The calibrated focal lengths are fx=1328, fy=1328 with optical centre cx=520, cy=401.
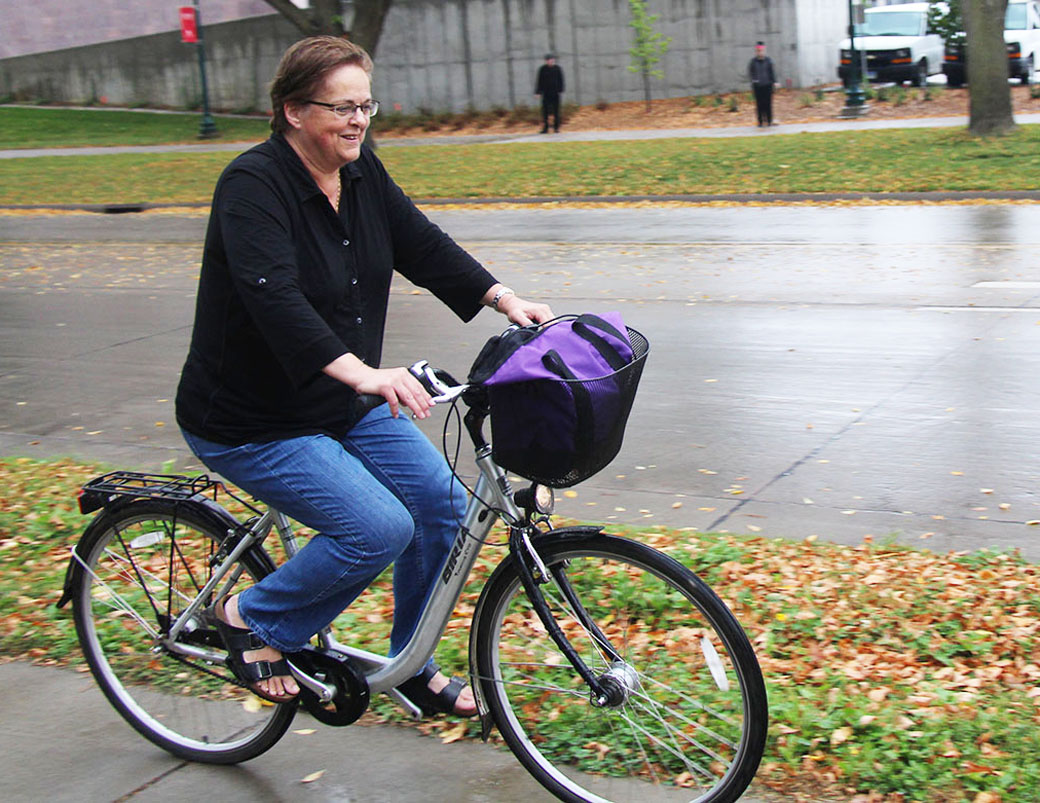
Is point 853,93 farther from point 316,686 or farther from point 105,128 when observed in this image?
point 316,686

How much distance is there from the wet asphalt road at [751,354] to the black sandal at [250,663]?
8.88 ft

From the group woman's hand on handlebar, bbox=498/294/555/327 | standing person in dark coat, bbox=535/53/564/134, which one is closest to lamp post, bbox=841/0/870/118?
standing person in dark coat, bbox=535/53/564/134

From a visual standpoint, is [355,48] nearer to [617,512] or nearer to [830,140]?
[617,512]

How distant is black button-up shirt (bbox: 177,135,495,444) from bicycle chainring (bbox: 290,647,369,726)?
0.64m

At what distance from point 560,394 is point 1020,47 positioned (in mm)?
32607

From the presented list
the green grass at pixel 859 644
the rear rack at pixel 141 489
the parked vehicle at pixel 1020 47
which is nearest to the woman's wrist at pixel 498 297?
the rear rack at pixel 141 489

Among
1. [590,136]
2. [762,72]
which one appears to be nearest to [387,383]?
[762,72]

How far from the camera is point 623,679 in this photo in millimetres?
3324

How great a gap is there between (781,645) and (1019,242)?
33.5ft

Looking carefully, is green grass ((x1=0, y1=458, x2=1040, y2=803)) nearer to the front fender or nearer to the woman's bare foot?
the front fender

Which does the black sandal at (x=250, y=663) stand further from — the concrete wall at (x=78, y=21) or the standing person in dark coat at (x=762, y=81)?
the concrete wall at (x=78, y=21)

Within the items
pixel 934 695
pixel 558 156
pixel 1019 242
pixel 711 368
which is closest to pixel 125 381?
pixel 711 368

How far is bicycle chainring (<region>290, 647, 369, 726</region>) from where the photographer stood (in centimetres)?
364

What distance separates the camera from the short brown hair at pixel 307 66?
3.31 meters
